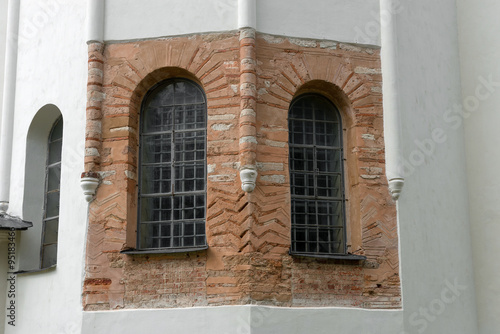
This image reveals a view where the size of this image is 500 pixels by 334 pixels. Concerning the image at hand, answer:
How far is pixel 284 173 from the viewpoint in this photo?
11.2m

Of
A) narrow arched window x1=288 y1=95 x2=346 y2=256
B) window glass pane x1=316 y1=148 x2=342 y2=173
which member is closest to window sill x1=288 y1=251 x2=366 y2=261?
narrow arched window x1=288 y1=95 x2=346 y2=256

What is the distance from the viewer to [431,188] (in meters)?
12.0

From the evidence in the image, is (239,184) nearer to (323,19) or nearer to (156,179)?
(156,179)

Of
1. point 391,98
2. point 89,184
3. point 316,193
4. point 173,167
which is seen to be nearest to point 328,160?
point 316,193

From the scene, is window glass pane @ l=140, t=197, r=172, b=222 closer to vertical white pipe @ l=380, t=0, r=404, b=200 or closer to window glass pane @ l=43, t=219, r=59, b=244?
window glass pane @ l=43, t=219, r=59, b=244

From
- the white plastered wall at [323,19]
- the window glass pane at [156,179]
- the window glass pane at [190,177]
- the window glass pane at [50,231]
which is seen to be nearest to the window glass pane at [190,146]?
the window glass pane at [190,177]

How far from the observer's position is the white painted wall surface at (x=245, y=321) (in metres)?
10.5

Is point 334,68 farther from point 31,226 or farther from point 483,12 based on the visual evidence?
point 31,226

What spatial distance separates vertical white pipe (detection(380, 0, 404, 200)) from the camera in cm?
1153

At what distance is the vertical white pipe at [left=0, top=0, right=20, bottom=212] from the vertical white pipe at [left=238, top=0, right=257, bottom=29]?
4083mm

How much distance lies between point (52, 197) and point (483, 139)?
6733 millimetres

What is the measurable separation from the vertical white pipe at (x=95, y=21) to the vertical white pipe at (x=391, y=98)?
13.2ft

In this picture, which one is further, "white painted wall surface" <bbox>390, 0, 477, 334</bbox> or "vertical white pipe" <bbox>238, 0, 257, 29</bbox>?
"white painted wall surface" <bbox>390, 0, 477, 334</bbox>

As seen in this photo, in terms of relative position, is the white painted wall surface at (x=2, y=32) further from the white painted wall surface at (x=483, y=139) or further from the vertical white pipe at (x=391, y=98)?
the white painted wall surface at (x=483, y=139)
